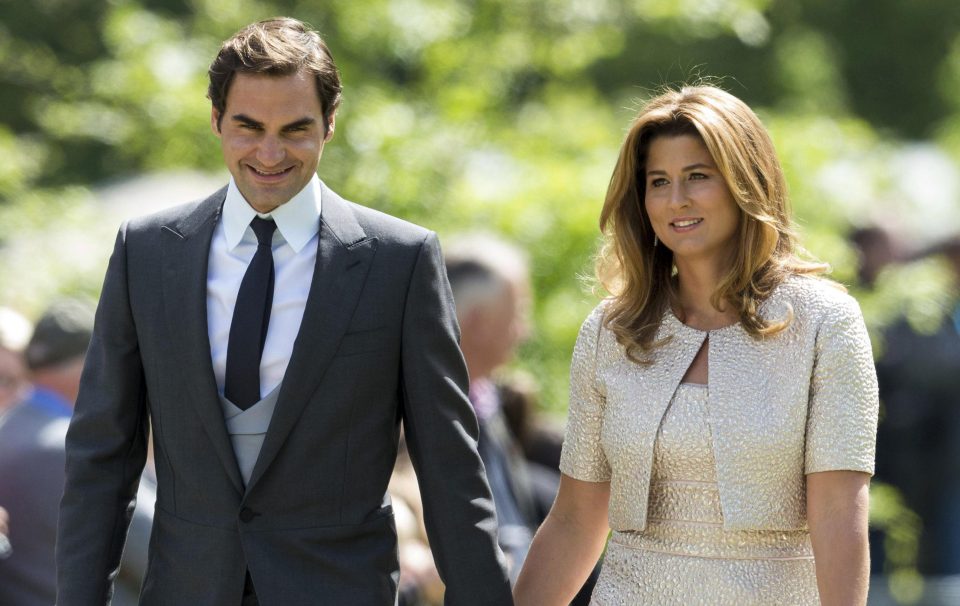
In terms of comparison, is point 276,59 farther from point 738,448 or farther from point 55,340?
point 55,340

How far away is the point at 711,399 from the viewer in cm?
358

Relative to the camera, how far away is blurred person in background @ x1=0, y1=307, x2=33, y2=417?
5.69 m

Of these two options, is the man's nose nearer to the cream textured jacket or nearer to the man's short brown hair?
the man's short brown hair

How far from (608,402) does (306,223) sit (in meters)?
0.84

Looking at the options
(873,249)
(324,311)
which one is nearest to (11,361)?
(324,311)

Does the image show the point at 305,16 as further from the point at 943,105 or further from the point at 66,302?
the point at 943,105

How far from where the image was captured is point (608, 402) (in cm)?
376

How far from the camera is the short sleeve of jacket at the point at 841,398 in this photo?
3436 mm

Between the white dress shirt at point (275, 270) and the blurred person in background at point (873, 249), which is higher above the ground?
the blurred person in background at point (873, 249)

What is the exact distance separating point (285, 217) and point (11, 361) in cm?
260

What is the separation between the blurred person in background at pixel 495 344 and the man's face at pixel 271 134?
1.97 meters

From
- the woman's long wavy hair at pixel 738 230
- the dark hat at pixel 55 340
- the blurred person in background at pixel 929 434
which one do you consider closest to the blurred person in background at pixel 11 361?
the dark hat at pixel 55 340

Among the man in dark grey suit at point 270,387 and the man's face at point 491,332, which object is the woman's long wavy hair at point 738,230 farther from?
the man's face at point 491,332

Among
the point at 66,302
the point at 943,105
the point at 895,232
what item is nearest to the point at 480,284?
the point at 66,302
